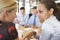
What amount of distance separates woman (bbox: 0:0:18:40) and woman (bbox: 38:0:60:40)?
410mm

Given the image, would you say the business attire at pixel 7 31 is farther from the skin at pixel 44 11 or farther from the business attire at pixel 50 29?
the skin at pixel 44 11

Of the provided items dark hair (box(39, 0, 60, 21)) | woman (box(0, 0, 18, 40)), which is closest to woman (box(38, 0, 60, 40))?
dark hair (box(39, 0, 60, 21))

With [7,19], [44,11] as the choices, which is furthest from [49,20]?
[7,19]

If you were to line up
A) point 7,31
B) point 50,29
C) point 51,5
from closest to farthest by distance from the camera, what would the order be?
point 7,31, point 50,29, point 51,5

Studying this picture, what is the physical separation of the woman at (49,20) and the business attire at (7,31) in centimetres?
42

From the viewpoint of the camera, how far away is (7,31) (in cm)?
112

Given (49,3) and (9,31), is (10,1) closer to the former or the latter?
(9,31)

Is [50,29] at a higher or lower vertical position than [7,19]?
lower

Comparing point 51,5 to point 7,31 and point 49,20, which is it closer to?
point 49,20

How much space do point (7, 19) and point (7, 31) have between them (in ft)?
0.28

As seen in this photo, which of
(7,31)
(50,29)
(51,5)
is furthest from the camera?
(51,5)

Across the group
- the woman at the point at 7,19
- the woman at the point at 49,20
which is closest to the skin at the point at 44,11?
the woman at the point at 49,20

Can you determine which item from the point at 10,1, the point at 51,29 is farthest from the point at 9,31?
the point at 51,29

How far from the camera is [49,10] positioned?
1.60 m
